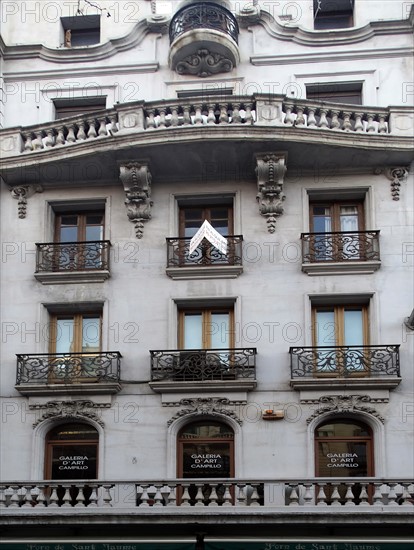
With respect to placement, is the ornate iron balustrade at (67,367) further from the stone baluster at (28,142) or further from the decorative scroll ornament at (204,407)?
the stone baluster at (28,142)

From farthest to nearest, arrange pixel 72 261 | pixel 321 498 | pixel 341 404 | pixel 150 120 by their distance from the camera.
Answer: pixel 150 120 < pixel 72 261 < pixel 341 404 < pixel 321 498

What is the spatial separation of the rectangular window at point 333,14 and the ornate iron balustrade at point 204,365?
10.2m

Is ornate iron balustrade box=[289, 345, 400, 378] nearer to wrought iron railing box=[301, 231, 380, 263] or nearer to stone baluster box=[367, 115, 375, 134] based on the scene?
wrought iron railing box=[301, 231, 380, 263]

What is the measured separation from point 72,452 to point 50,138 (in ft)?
26.1

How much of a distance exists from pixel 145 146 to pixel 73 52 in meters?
4.83

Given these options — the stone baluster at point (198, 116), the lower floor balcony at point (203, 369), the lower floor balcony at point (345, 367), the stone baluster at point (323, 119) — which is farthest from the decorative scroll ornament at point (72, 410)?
the stone baluster at point (323, 119)

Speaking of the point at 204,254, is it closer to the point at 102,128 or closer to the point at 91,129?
the point at 102,128

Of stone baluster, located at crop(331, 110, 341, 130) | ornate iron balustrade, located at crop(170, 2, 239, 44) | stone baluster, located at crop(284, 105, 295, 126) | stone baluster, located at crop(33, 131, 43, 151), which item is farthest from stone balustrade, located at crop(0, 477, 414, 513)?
ornate iron balustrade, located at crop(170, 2, 239, 44)

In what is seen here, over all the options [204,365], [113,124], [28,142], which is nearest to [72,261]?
[28,142]

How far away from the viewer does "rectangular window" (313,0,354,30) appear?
2803 cm

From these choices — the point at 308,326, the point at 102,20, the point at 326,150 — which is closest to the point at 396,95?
the point at 326,150

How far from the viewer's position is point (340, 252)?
80.0ft

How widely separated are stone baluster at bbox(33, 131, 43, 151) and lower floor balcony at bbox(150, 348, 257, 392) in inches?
242

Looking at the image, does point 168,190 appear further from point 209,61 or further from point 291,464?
point 291,464
